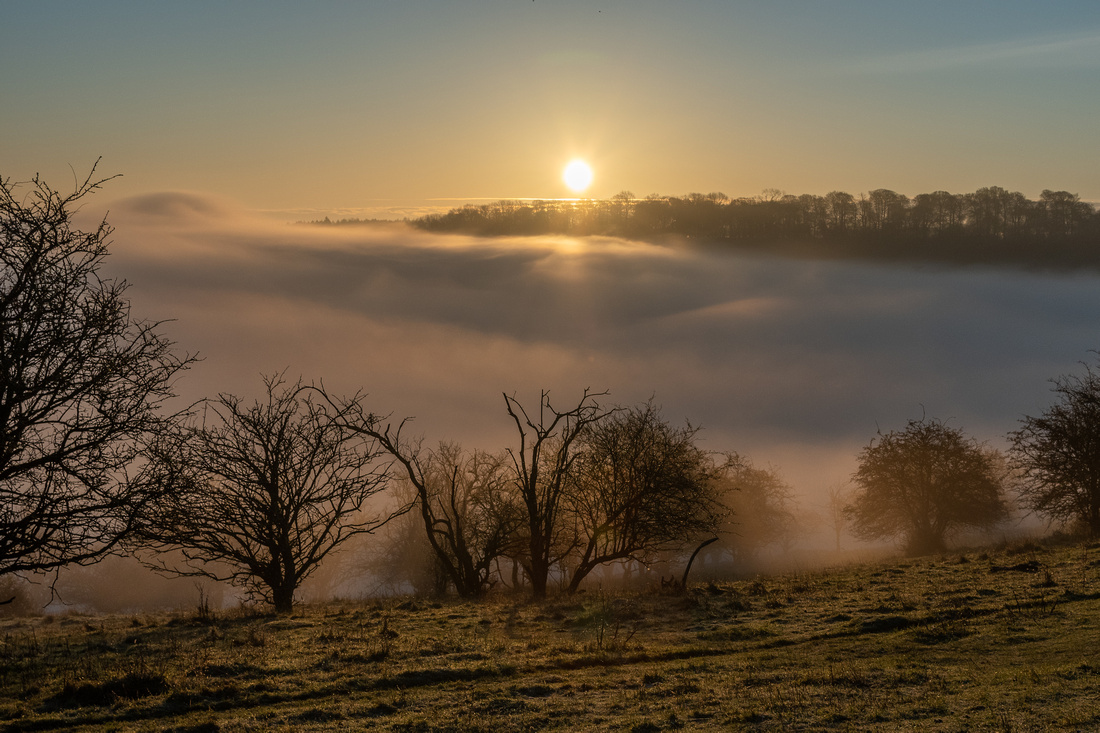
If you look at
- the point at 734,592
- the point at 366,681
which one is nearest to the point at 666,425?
the point at 734,592

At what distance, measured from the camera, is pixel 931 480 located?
2430 inches

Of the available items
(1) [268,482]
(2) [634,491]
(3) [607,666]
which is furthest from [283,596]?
(3) [607,666]

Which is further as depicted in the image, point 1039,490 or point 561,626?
point 1039,490

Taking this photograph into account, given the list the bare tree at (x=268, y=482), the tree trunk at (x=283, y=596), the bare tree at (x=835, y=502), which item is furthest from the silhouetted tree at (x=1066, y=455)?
the bare tree at (x=835, y=502)

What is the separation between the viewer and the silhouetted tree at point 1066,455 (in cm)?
4322

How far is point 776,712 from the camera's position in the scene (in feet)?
37.0

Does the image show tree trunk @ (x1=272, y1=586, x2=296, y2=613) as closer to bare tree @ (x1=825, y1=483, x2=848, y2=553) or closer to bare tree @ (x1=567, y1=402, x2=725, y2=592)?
bare tree @ (x1=567, y1=402, x2=725, y2=592)

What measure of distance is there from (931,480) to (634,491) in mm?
43207

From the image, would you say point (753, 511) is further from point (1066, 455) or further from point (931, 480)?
point (1066, 455)

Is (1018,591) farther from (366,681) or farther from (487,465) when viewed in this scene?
(487,465)

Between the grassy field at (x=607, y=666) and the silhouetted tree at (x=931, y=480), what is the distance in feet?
136

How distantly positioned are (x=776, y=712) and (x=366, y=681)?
656 cm

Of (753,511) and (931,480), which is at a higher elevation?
(931,480)

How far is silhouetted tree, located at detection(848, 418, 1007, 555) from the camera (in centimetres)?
6003
